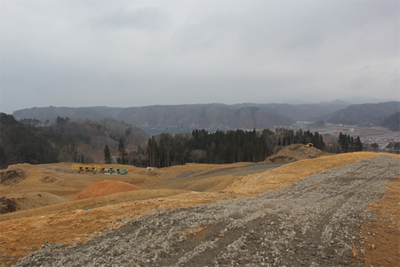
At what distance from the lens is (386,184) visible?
14.1m

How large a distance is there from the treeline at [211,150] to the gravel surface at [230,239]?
51713mm

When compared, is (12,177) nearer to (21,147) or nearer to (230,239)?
(21,147)

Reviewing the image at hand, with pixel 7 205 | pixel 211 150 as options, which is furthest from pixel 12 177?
pixel 211 150

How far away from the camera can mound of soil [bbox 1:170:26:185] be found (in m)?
33.0

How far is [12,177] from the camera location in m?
33.9

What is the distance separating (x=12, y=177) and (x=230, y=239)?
4119 cm

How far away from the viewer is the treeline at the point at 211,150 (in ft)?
203

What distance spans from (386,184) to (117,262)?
55.3 ft

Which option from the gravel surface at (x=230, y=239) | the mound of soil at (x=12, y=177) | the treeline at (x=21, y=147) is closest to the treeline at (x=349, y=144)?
the gravel surface at (x=230, y=239)

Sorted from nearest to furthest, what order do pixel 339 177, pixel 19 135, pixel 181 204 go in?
1. pixel 181 204
2. pixel 339 177
3. pixel 19 135

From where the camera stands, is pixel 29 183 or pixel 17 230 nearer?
pixel 17 230

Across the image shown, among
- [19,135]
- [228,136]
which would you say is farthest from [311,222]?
[19,135]

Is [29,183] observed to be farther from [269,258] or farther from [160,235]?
[269,258]

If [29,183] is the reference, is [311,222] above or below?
above
